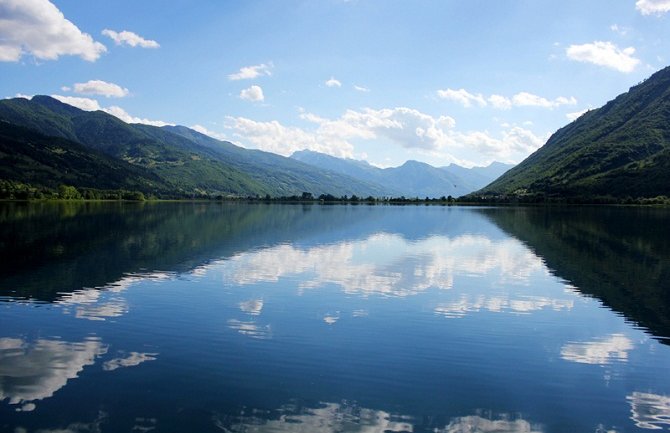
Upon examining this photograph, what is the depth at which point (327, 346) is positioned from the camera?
2612 cm

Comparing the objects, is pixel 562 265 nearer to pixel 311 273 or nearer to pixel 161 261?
pixel 311 273

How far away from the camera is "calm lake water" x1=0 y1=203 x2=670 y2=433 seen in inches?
709

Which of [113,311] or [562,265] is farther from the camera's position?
[562,265]

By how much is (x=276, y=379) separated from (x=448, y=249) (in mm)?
58727

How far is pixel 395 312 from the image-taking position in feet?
114

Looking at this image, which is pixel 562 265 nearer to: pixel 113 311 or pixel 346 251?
pixel 346 251

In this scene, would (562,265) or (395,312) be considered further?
(562,265)

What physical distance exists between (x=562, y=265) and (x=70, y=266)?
2125 inches

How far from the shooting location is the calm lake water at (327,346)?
18.0 meters

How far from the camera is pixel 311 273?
50.3m

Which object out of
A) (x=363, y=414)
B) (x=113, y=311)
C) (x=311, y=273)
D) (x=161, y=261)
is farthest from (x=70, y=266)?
(x=363, y=414)

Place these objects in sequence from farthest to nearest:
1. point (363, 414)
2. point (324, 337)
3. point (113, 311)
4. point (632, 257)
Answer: point (632, 257) → point (113, 311) → point (324, 337) → point (363, 414)

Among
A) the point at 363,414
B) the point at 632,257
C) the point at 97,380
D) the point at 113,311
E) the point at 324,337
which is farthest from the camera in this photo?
the point at 632,257

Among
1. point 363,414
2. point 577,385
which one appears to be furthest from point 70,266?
point 577,385
